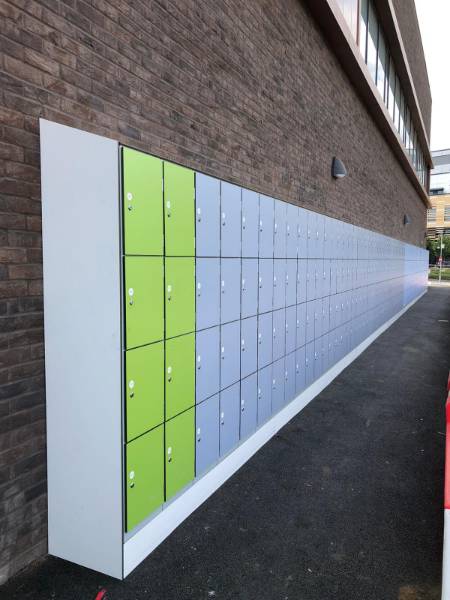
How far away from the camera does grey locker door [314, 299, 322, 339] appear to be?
6.45m

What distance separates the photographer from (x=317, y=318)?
6.54 m

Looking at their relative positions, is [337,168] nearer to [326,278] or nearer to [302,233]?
[326,278]

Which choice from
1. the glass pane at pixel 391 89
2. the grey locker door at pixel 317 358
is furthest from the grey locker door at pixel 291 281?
the glass pane at pixel 391 89

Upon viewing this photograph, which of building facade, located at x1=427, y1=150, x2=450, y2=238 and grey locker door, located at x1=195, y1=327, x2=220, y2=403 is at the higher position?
building facade, located at x1=427, y1=150, x2=450, y2=238

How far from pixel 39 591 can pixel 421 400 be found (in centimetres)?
529

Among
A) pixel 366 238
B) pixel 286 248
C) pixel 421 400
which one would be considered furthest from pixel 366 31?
pixel 421 400

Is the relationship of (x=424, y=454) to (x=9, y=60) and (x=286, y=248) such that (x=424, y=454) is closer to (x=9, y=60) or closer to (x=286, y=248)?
(x=286, y=248)

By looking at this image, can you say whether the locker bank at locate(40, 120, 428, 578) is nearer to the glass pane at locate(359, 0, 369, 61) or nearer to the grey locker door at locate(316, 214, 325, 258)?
the grey locker door at locate(316, 214, 325, 258)

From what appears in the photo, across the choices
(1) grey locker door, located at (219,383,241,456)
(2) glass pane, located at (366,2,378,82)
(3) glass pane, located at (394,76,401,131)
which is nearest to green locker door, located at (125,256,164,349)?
(1) grey locker door, located at (219,383,241,456)

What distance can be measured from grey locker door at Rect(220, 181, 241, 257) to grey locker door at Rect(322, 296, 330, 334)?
3.08 metres

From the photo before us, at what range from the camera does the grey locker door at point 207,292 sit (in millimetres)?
3507

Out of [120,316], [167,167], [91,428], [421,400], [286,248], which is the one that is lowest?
[421,400]

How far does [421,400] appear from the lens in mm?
6180

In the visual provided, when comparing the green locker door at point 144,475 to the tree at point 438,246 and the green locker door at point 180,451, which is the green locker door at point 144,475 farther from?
the tree at point 438,246
